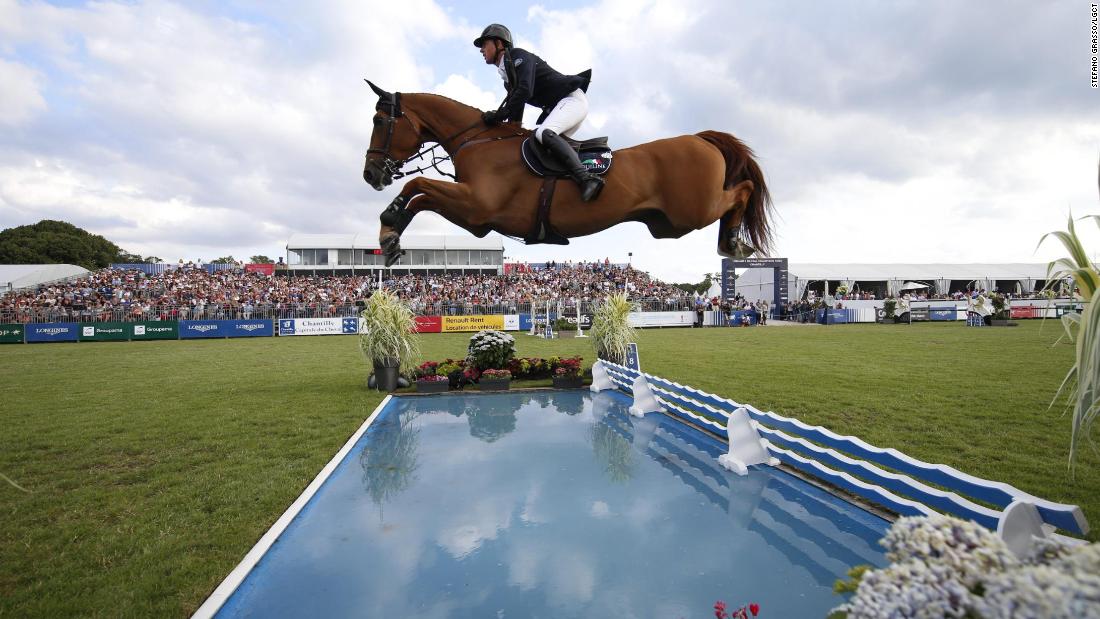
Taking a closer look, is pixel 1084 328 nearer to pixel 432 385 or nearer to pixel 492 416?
pixel 492 416

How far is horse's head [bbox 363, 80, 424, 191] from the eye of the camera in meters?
2.32

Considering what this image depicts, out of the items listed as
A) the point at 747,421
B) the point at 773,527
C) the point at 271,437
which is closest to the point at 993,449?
the point at 747,421

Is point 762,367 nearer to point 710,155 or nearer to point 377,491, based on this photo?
point 377,491

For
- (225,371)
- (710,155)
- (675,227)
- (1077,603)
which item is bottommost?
(225,371)

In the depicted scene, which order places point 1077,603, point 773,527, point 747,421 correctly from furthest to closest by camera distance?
1. point 747,421
2. point 773,527
3. point 1077,603

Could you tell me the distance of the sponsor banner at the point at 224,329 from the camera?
984 inches

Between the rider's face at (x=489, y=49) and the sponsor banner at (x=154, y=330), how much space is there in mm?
28528

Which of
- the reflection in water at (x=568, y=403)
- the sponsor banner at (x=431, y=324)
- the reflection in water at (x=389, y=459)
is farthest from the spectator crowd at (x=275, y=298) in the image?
the reflection in water at (x=389, y=459)

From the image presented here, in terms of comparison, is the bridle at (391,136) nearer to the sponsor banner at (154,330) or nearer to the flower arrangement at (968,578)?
the flower arrangement at (968,578)

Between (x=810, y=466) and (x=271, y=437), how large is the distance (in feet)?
18.6

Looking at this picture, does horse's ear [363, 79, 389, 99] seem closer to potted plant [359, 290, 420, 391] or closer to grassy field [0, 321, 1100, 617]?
grassy field [0, 321, 1100, 617]

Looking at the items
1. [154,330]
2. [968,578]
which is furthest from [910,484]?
[154,330]

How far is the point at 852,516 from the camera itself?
353 centimetres

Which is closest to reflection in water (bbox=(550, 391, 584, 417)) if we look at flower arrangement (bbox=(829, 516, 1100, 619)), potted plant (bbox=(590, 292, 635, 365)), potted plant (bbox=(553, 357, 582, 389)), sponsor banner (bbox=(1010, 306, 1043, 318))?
potted plant (bbox=(553, 357, 582, 389))
